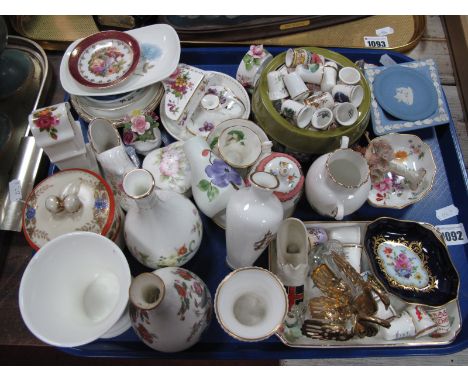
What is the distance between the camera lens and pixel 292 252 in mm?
858

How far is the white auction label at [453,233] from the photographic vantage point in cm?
106

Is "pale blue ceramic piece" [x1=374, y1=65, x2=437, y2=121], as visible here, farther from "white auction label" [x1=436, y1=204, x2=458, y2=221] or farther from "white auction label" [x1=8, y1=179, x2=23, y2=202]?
"white auction label" [x1=8, y1=179, x2=23, y2=202]

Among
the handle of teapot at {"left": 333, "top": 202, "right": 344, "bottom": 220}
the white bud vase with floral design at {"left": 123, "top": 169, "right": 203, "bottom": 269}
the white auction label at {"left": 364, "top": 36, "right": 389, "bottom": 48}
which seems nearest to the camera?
the white bud vase with floral design at {"left": 123, "top": 169, "right": 203, "bottom": 269}

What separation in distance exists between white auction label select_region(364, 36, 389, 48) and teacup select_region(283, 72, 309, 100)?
0.48 m

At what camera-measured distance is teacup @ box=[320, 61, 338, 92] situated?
1.00 m

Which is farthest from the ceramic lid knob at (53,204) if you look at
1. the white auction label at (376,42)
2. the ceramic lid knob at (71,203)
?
the white auction label at (376,42)

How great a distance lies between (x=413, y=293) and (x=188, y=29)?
1.03m

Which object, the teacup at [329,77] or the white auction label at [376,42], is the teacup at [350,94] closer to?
the teacup at [329,77]

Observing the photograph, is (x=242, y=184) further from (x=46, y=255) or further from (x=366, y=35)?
(x=366, y=35)

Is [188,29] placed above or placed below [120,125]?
above

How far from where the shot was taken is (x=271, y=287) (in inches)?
29.8

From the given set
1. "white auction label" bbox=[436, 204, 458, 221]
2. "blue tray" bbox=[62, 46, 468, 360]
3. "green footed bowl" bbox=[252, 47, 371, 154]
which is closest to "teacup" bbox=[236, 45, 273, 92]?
"green footed bowl" bbox=[252, 47, 371, 154]

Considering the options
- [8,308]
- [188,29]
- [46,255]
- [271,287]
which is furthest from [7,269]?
[188,29]

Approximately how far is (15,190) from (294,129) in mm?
784
